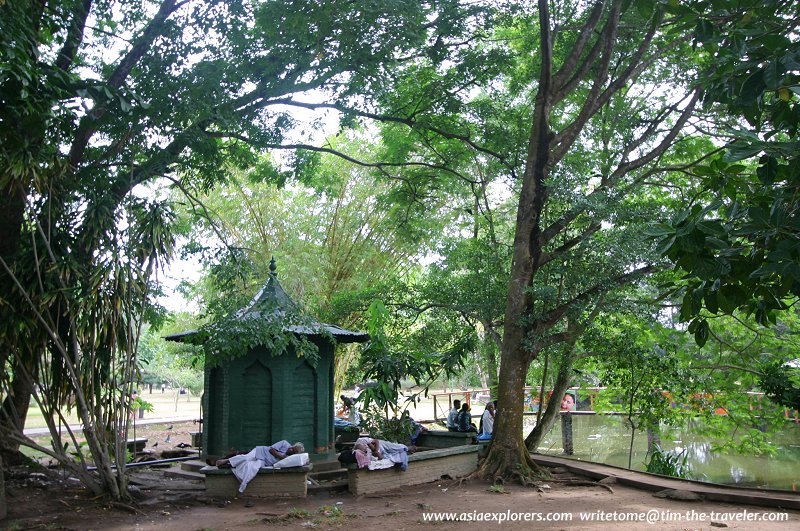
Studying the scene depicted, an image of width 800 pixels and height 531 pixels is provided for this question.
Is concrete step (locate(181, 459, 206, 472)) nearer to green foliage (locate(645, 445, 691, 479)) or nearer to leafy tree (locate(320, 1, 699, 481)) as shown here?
leafy tree (locate(320, 1, 699, 481))

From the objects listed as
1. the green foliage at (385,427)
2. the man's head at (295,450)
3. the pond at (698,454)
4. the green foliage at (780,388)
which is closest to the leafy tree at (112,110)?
the man's head at (295,450)

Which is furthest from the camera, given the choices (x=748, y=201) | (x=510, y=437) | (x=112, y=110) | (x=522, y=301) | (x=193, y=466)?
(x=193, y=466)

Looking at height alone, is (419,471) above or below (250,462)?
below

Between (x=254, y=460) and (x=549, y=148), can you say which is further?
(x=549, y=148)

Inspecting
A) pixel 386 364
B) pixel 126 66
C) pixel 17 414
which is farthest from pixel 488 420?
pixel 126 66

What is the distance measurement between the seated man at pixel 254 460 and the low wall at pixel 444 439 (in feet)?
14.4

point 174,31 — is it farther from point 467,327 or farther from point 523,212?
point 467,327

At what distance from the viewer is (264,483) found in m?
11.0

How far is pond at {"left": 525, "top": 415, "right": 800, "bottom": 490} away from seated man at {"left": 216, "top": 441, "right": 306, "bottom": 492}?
29.8ft

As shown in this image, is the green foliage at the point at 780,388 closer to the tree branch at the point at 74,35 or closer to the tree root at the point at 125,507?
the tree root at the point at 125,507

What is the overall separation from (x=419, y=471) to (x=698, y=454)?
15438 mm

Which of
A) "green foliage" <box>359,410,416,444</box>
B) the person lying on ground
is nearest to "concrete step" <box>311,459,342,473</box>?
"green foliage" <box>359,410,416,444</box>

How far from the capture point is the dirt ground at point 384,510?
8875 mm

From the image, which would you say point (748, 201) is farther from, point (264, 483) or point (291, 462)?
point (264, 483)
